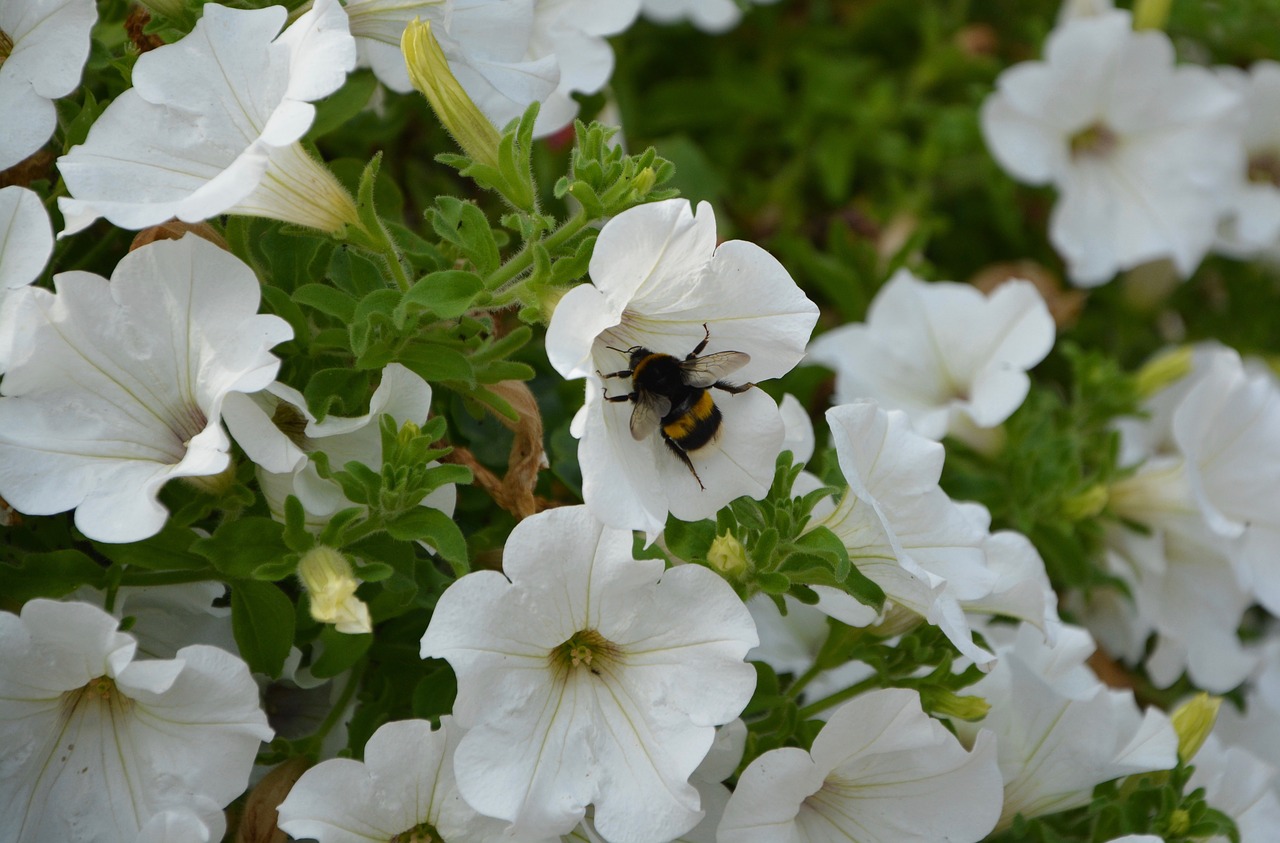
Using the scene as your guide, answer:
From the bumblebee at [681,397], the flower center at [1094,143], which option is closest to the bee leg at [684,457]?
the bumblebee at [681,397]

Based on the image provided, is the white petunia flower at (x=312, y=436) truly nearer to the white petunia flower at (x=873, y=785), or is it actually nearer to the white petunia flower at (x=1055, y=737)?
the white petunia flower at (x=873, y=785)

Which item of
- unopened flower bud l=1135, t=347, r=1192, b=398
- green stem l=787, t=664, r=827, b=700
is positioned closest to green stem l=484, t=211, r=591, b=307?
green stem l=787, t=664, r=827, b=700

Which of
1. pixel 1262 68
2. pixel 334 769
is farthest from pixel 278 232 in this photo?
pixel 1262 68

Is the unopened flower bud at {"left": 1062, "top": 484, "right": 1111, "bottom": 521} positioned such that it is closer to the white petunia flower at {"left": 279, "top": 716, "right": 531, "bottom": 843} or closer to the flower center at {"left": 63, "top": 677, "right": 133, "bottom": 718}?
the white petunia flower at {"left": 279, "top": 716, "right": 531, "bottom": 843}

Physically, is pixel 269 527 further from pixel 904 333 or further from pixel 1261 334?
pixel 1261 334

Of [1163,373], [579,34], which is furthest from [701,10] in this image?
[1163,373]
